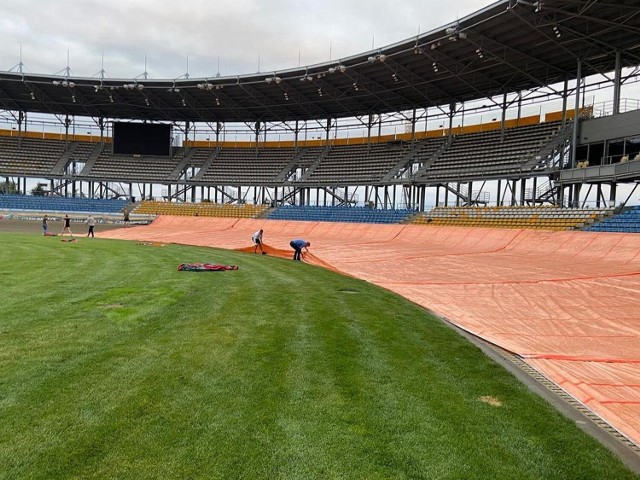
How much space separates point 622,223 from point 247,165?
43.3 meters

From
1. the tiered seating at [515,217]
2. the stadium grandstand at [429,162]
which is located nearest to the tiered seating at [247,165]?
the stadium grandstand at [429,162]

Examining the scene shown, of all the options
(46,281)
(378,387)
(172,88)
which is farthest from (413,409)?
(172,88)

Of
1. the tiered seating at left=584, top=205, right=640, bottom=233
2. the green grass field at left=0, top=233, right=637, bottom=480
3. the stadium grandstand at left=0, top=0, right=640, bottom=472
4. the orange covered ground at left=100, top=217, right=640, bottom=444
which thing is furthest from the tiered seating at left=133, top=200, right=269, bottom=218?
the green grass field at left=0, top=233, right=637, bottom=480

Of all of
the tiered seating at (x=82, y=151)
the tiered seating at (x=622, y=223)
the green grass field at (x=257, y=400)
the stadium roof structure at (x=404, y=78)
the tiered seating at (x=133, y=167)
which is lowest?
the green grass field at (x=257, y=400)

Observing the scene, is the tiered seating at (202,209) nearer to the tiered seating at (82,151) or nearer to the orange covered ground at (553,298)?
the tiered seating at (82,151)

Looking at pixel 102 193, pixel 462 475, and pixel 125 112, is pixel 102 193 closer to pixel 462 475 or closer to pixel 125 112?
pixel 125 112

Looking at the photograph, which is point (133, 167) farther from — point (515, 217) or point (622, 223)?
point (622, 223)

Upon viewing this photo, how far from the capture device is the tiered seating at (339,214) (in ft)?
138

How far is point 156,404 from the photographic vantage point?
4.21 meters

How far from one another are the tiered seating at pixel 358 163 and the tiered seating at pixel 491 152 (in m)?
Answer: 6.25

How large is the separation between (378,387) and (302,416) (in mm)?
1113

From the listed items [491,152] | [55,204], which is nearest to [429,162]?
[491,152]

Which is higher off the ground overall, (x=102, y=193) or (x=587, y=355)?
(x=102, y=193)

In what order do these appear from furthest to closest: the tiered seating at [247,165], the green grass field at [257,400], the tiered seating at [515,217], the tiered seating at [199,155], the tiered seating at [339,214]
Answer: the tiered seating at [199,155] → the tiered seating at [247,165] → the tiered seating at [339,214] → the tiered seating at [515,217] → the green grass field at [257,400]
